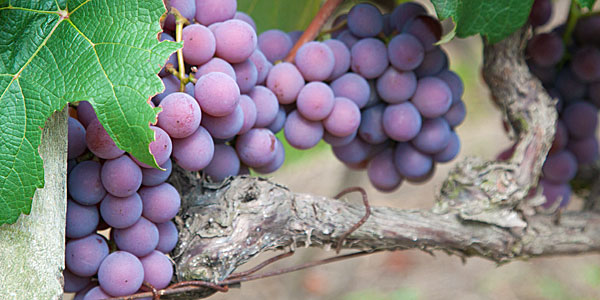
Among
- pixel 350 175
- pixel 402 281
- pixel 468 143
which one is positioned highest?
pixel 350 175

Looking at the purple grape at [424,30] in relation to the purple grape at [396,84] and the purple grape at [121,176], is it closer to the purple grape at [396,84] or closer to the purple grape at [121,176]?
the purple grape at [396,84]

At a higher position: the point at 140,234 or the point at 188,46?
the point at 188,46

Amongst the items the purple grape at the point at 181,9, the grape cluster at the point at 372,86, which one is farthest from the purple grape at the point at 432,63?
the purple grape at the point at 181,9

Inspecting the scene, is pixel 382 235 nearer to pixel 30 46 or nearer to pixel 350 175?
pixel 30 46

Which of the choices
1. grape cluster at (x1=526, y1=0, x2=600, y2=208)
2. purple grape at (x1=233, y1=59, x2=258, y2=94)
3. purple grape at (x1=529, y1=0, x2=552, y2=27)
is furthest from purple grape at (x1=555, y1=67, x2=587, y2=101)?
purple grape at (x1=233, y1=59, x2=258, y2=94)

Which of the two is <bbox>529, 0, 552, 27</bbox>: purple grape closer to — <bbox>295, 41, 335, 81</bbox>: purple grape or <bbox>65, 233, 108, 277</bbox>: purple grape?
<bbox>295, 41, 335, 81</bbox>: purple grape

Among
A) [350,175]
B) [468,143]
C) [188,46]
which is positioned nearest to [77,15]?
[188,46]

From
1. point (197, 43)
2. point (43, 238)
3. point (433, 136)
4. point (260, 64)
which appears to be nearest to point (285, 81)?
point (260, 64)
